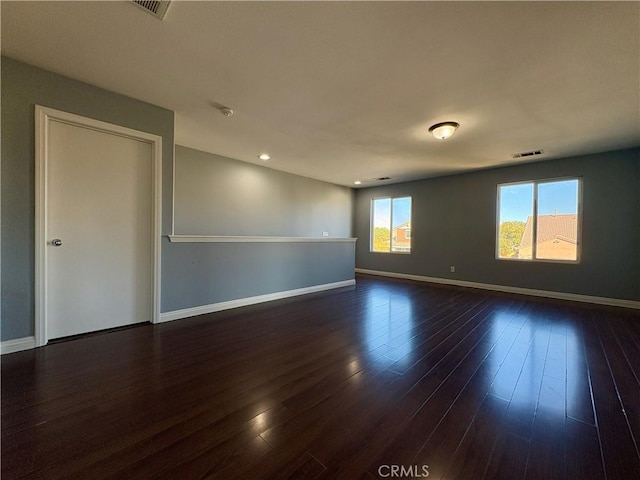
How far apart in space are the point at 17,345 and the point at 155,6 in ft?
9.82

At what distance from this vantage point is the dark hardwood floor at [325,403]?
47.5 inches

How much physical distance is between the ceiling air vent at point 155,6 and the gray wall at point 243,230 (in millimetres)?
2246

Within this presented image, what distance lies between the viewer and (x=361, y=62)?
218cm

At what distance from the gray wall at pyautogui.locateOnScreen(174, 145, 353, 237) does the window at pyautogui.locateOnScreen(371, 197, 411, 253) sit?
113cm

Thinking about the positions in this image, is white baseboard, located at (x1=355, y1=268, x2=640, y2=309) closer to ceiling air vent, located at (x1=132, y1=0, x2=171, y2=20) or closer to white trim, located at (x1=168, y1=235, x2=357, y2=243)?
white trim, located at (x1=168, y1=235, x2=357, y2=243)

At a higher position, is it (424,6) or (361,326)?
(424,6)

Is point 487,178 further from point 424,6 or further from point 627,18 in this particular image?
point 424,6

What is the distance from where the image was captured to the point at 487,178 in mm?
5512

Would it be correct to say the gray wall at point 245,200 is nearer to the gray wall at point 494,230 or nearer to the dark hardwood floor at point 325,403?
the gray wall at point 494,230

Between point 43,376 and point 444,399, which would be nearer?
point 444,399

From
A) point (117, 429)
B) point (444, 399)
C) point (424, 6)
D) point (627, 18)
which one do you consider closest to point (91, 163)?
point (117, 429)

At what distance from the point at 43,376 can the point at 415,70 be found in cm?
384

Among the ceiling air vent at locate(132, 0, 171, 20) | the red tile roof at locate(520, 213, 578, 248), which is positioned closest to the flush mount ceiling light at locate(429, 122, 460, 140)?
the ceiling air vent at locate(132, 0, 171, 20)

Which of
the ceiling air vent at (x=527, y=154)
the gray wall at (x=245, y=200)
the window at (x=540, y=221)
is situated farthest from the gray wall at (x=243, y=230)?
the ceiling air vent at (x=527, y=154)
